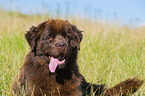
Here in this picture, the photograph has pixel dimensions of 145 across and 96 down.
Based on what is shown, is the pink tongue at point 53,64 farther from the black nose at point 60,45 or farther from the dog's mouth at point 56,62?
the black nose at point 60,45

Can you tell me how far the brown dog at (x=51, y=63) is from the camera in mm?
3053

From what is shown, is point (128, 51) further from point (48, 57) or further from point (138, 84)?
point (48, 57)

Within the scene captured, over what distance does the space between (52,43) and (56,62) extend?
14.0 inches

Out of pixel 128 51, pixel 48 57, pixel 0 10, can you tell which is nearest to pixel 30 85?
pixel 48 57

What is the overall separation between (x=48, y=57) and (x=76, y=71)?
0.63m

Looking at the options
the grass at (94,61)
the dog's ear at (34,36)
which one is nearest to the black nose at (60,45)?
the dog's ear at (34,36)

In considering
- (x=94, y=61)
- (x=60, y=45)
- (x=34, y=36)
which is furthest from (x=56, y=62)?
(x=94, y=61)

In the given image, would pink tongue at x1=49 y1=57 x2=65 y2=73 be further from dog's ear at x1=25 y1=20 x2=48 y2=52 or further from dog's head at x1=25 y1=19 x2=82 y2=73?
dog's ear at x1=25 y1=20 x2=48 y2=52

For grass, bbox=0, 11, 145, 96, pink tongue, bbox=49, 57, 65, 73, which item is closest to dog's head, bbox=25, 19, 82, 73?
pink tongue, bbox=49, 57, 65, 73

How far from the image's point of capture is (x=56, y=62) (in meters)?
3.13

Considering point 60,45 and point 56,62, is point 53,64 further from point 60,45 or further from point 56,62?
point 60,45

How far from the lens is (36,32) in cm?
332

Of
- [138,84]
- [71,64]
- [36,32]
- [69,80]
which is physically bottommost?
[138,84]

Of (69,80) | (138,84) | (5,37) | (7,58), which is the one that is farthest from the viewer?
(5,37)
